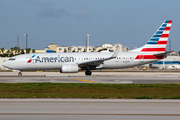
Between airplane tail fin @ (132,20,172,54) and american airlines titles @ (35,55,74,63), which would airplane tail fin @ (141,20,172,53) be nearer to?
airplane tail fin @ (132,20,172,54)

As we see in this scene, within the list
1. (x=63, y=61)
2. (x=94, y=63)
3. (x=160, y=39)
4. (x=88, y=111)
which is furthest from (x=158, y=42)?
(x=88, y=111)

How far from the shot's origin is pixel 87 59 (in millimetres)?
38344

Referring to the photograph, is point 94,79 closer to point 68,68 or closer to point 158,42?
point 68,68

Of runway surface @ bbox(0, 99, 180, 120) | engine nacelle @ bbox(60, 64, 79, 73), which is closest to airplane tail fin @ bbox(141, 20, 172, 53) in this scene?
engine nacelle @ bbox(60, 64, 79, 73)

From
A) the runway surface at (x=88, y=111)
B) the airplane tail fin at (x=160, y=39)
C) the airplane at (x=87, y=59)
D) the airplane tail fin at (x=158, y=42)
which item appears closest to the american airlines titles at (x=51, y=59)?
the airplane at (x=87, y=59)

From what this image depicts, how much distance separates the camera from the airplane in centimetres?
3762

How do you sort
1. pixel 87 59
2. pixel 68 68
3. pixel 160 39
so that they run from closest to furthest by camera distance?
pixel 68 68 < pixel 87 59 < pixel 160 39

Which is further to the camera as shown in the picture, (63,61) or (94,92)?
(63,61)

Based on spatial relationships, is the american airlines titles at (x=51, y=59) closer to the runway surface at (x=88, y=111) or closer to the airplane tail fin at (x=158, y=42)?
the airplane tail fin at (x=158, y=42)

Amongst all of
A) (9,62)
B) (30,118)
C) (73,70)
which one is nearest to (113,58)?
(73,70)

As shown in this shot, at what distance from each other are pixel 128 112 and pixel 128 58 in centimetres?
2885

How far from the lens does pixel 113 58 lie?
36844mm

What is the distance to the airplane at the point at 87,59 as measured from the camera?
123 ft

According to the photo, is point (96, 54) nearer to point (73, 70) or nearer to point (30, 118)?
point (73, 70)
